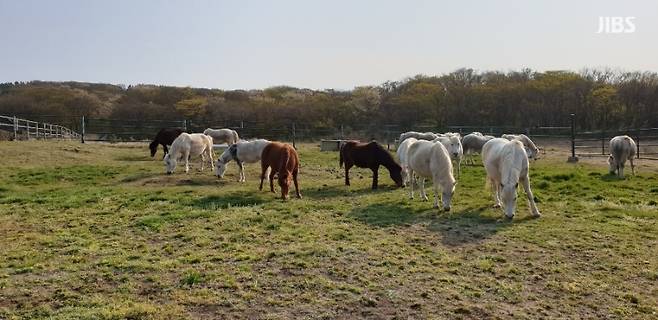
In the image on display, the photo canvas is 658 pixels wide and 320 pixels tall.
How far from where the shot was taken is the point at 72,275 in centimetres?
583

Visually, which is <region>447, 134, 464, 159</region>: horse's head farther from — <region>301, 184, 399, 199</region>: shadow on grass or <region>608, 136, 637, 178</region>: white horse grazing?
<region>608, 136, 637, 178</region>: white horse grazing

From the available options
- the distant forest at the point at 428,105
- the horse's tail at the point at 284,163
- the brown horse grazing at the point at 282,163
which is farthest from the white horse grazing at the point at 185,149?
the distant forest at the point at 428,105

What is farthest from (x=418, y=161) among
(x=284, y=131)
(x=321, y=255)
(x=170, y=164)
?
(x=284, y=131)

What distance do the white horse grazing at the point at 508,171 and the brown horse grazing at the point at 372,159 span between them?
3472 mm

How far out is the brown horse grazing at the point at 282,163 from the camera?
11396 mm

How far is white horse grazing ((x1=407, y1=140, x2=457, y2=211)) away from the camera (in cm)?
1006

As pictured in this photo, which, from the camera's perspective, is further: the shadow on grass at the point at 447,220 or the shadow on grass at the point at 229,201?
the shadow on grass at the point at 229,201

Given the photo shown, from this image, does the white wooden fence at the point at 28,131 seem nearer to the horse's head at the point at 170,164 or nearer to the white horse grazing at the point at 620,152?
the horse's head at the point at 170,164

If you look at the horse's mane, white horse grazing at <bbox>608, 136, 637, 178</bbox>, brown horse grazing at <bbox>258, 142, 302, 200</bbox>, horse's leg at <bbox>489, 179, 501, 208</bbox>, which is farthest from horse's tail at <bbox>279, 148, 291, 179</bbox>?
white horse grazing at <bbox>608, 136, 637, 178</bbox>

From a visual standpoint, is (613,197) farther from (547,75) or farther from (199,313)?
(547,75)

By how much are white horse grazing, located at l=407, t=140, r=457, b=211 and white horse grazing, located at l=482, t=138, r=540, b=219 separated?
0.83 meters

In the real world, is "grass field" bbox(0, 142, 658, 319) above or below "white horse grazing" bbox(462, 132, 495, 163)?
below

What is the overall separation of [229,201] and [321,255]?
467cm

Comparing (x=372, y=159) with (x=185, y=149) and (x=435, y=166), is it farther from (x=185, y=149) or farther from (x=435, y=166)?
(x=185, y=149)
